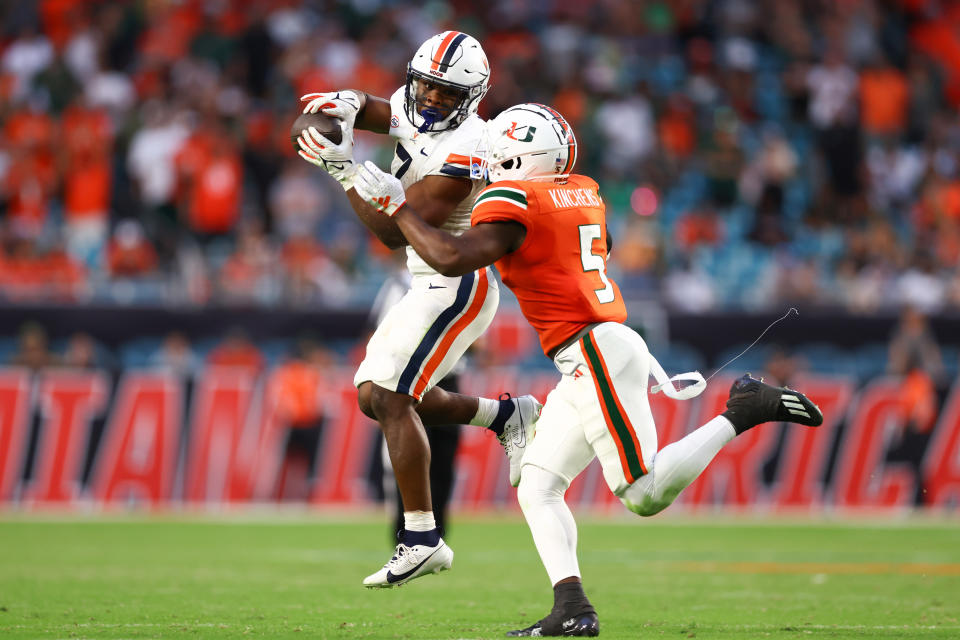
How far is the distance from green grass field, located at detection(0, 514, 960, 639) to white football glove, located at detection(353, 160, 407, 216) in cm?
192

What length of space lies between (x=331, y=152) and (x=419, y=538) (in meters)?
1.84

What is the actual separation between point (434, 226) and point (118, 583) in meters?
3.55

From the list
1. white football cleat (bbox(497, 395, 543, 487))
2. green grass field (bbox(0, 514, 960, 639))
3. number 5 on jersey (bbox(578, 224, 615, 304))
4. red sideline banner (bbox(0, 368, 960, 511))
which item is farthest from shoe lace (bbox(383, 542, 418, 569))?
red sideline banner (bbox(0, 368, 960, 511))

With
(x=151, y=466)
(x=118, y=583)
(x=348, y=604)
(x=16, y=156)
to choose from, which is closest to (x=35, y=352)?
(x=151, y=466)

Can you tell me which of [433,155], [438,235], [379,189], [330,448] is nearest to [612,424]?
[438,235]

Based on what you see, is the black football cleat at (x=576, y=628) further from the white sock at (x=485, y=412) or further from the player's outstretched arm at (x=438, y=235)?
the player's outstretched arm at (x=438, y=235)

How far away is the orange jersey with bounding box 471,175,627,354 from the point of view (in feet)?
20.4

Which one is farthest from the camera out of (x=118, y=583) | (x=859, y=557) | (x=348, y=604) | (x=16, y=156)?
(x=16, y=156)

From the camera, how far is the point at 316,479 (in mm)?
15320

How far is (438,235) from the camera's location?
6090 millimetres

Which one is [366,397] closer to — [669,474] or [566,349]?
[566,349]

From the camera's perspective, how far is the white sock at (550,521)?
20.3ft

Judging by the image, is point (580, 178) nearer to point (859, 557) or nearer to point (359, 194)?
point (359, 194)

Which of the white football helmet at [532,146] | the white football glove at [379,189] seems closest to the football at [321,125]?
the white football glove at [379,189]
